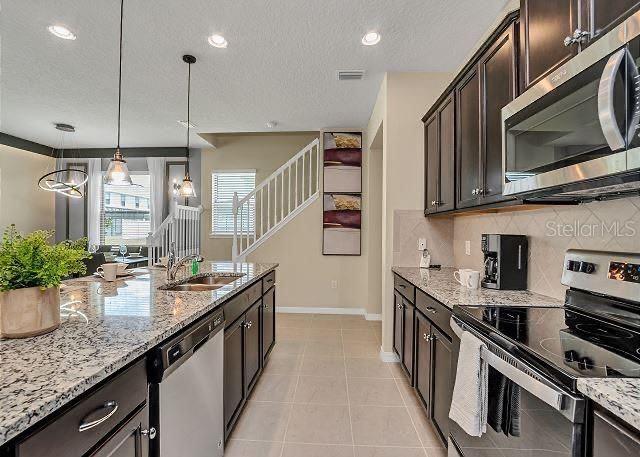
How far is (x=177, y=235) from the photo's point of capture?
5281mm

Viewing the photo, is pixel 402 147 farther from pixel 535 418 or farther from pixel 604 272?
pixel 535 418

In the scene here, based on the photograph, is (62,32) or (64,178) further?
(64,178)

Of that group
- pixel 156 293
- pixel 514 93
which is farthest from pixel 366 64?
pixel 156 293

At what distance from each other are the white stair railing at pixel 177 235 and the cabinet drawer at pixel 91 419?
4455 millimetres

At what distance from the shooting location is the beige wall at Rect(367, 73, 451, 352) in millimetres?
3283

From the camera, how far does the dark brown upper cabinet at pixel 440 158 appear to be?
256cm

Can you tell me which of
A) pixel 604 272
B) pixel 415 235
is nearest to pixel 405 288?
pixel 415 235

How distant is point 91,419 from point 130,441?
24 centimetres

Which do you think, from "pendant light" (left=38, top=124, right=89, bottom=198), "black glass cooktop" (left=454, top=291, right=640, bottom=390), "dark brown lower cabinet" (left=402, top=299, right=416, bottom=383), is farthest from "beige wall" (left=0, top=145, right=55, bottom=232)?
"black glass cooktop" (left=454, top=291, right=640, bottom=390)

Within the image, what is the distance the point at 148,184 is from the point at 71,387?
642cm

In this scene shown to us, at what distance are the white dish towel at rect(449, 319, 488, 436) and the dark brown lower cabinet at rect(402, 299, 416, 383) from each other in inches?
40.8

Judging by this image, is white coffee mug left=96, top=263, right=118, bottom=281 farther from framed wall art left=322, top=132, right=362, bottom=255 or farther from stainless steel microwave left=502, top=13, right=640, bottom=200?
framed wall art left=322, top=132, right=362, bottom=255

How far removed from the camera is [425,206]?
10.7ft

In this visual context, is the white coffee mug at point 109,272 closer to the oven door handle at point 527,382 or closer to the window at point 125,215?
the oven door handle at point 527,382
